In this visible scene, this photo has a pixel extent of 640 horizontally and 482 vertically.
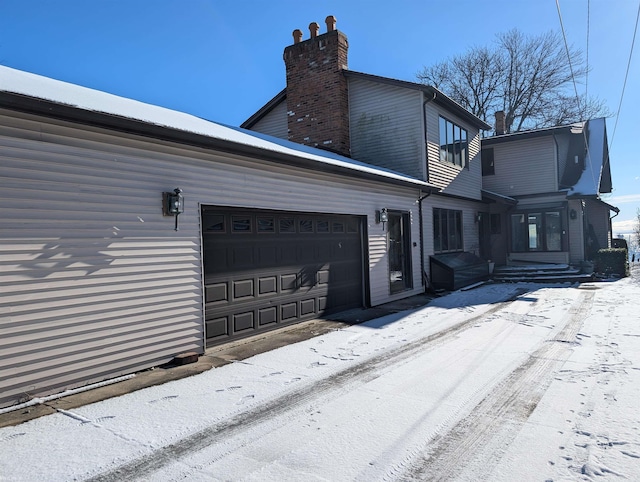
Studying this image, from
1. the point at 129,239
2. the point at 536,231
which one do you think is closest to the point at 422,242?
the point at 536,231

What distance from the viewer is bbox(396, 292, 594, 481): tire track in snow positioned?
113 inches

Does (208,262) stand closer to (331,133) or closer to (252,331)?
(252,331)

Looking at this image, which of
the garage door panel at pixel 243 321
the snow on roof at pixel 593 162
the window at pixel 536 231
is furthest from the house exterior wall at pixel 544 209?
the garage door panel at pixel 243 321

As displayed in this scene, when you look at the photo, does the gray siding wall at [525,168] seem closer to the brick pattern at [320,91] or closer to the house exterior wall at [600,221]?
the house exterior wall at [600,221]

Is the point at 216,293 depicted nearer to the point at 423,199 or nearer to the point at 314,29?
the point at 423,199

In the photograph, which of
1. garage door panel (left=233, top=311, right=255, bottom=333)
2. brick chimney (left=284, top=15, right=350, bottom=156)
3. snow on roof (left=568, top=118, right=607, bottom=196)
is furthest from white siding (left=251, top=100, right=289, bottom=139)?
snow on roof (left=568, top=118, right=607, bottom=196)

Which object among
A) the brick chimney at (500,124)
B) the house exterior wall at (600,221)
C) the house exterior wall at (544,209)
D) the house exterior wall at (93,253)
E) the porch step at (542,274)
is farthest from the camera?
the brick chimney at (500,124)

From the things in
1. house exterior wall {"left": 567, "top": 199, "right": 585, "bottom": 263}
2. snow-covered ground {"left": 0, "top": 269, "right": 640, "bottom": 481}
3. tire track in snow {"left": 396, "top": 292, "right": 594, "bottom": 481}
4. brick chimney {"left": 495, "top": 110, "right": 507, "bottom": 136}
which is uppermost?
brick chimney {"left": 495, "top": 110, "right": 507, "bottom": 136}

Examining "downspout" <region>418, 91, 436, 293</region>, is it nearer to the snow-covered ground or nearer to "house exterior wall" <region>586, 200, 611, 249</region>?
the snow-covered ground

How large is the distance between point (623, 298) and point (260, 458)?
10.9 metres

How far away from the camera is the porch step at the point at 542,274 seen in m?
14.2

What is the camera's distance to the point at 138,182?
17.2ft

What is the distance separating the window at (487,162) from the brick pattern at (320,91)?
8.11 m

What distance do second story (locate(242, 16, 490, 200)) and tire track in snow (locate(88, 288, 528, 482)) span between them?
26.5 ft
